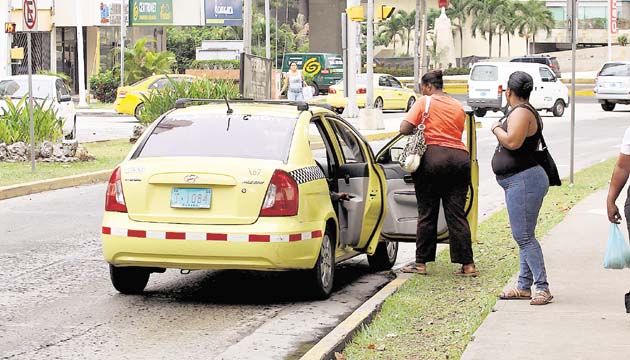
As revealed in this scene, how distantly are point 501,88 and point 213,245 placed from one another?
30.4m

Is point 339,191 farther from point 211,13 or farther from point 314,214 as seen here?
point 211,13

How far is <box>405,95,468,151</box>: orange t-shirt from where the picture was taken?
32.5 feet

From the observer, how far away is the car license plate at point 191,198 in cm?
876

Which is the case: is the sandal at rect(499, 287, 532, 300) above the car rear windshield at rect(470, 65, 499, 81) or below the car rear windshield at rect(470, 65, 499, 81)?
below

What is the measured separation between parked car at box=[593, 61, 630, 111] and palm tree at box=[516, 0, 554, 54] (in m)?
55.7

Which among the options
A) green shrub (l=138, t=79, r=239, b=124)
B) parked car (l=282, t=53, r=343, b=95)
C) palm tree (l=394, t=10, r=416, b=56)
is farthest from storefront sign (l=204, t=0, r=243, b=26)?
palm tree (l=394, t=10, r=416, b=56)

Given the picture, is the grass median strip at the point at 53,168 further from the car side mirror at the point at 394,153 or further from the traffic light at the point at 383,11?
the traffic light at the point at 383,11

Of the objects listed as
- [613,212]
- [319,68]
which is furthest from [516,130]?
[319,68]

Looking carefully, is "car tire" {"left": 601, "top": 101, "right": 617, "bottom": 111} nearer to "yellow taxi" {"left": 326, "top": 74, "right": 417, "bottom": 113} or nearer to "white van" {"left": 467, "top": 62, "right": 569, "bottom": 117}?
"white van" {"left": 467, "top": 62, "right": 569, "bottom": 117}

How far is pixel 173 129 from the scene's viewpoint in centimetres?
951

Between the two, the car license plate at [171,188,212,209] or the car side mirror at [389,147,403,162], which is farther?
the car side mirror at [389,147,403,162]

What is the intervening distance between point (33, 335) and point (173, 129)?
2224 mm

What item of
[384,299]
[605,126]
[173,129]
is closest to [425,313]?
[384,299]

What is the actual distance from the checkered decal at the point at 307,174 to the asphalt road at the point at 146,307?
34.2 inches
